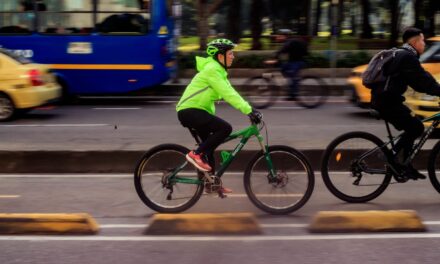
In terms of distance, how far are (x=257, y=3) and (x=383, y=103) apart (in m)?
23.6

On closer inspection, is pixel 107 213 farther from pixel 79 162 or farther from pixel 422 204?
pixel 422 204

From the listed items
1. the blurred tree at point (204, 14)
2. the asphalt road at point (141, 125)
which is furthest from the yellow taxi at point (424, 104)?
the blurred tree at point (204, 14)

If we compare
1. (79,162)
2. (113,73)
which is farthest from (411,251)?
(113,73)

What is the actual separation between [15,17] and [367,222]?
37.8ft

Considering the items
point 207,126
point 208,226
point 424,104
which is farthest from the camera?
point 424,104

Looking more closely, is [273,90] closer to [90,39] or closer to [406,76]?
[90,39]

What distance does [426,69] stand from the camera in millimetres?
12172

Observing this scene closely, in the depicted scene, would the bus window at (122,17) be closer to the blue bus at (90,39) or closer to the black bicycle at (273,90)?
the blue bus at (90,39)

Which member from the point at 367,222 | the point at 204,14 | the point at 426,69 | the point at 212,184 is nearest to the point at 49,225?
the point at 212,184

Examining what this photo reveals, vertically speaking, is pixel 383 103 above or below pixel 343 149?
above

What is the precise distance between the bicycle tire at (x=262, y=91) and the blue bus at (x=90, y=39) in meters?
2.17

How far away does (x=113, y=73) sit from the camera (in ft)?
49.4

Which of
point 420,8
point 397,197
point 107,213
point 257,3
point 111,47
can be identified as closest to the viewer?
point 107,213

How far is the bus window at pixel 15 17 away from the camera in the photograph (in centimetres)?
1493
